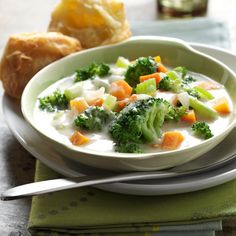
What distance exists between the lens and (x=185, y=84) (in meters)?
3.43

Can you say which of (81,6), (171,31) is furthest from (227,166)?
(171,31)

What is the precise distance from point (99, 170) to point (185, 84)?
909mm

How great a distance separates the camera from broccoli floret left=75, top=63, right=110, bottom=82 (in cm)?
368

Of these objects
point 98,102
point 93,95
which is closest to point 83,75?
point 93,95

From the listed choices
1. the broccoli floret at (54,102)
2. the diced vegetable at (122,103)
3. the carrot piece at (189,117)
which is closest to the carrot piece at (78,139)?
the diced vegetable at (122,103)

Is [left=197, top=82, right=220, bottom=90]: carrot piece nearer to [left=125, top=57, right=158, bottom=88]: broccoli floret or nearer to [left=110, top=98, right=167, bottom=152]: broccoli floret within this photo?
[left=125, top=57, right=158, bottom=88]: broccoli floret

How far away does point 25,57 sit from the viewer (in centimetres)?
375

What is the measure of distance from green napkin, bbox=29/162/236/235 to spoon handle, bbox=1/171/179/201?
152 millimetres

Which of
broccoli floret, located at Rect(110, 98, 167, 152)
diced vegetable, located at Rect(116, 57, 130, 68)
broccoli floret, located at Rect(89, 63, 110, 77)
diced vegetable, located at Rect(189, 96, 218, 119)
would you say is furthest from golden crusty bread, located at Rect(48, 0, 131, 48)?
broccoli floret, located at Rect(110, 98, 167, 152)

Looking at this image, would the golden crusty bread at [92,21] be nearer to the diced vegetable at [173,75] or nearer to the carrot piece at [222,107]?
the diced vegetable at [173,75]

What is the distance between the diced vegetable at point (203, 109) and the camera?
10.3 feet

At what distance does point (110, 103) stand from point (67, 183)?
2.30ft

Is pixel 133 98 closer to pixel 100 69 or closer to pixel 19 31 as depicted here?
pixel 100 69

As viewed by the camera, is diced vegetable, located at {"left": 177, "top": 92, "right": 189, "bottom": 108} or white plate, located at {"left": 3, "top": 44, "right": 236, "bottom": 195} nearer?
white plate, located at {"left": 3, "top": 44, "right": 236, "bottom": 195}
